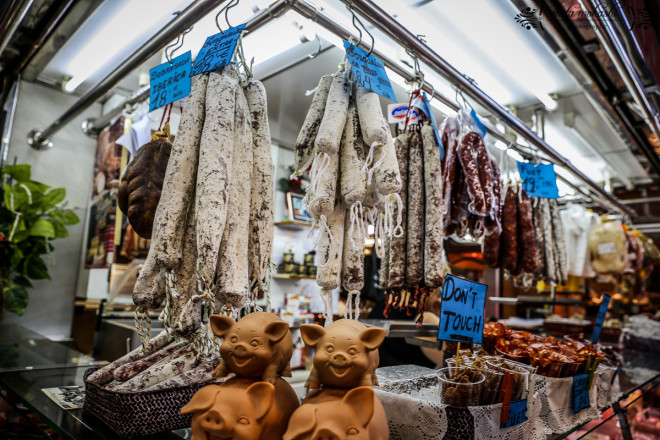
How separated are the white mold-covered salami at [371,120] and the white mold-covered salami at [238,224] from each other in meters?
0.40

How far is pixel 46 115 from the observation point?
13.5 feet

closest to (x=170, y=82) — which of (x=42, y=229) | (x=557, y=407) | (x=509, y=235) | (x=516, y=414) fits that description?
(x=516, y=414)

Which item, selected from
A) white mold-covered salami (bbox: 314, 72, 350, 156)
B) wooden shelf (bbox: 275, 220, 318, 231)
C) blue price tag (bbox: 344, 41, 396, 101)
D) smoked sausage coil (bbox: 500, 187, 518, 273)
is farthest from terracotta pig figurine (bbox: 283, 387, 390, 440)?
wooden shelf (bbox: 275, 220, 318, 231)

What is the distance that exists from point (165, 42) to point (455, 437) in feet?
6.44

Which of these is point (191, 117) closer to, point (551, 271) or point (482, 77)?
point (482, 77)

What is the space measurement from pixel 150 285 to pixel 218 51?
2.70 feet

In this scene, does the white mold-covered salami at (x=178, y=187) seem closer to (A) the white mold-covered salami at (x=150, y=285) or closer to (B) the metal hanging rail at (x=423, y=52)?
(A) the white mold-covered salami at (x=150, y=285)

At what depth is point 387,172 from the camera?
1457 mm

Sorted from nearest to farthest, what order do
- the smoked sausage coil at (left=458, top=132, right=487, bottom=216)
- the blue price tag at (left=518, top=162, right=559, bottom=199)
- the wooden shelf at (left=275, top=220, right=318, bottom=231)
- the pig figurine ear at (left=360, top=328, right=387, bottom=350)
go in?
the pig figurine ear at (left=360, top=328, right=387, bottom=350)
the smoked sausage coil at (left=458, top=132, right=487, bottom=216)
the blue price tag at (left=518, top=162, right=559, bottom=199)
the wooden shelf at (left=275, top=220, right=318, bottom=231)

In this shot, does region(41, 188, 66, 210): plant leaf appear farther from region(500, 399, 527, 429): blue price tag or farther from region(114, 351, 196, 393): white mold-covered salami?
region(500, 399, 527, 429): blue price tag

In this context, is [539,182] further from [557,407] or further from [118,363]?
[118,363]

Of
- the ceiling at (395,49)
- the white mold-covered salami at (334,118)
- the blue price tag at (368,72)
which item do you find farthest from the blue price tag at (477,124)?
the white mold-covered salami at (334,118)

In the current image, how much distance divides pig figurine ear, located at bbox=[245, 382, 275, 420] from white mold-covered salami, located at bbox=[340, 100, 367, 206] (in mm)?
668

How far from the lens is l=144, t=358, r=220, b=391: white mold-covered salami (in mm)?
1325
